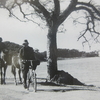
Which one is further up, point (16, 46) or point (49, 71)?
point (16, 46)

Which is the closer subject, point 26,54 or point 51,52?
point 26,54

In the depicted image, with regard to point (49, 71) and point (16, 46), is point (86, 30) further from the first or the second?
point (16, 46)

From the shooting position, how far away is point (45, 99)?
6629mm

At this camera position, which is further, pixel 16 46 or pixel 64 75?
pixel 64 75

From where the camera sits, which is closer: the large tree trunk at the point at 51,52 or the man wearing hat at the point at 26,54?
the man wearing hat at the point at 26,54

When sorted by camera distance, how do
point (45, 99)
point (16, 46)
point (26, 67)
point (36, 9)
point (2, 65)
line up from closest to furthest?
1. point (45, 99)
2. point (26, 67)
3. point (2, 65)
4. point (16, 46)
5. point (36, 9)

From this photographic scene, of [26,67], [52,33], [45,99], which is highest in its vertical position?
[52,33]

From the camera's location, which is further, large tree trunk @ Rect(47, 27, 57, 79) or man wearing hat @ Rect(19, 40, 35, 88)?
large tree trunk @ Rect(47, 27, 57, 79)

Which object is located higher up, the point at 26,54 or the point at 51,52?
the point at 51,52

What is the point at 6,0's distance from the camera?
11844mm

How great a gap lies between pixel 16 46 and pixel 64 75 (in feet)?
11.2

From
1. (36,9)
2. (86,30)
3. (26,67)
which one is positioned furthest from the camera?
(86,30)

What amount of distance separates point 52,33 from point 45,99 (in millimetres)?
6491

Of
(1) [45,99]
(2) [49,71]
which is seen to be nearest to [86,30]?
(2) [49,71]
